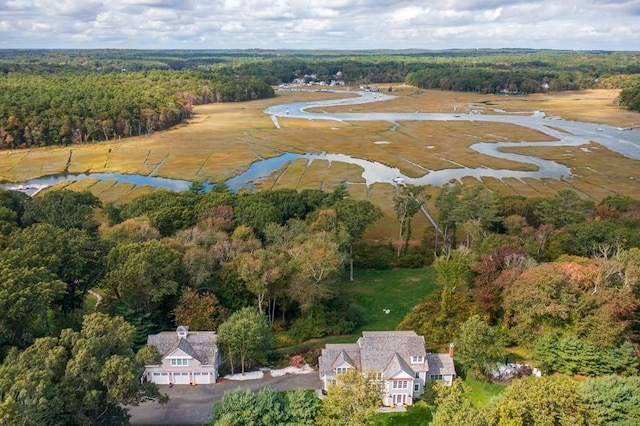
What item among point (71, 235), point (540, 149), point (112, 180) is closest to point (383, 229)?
point (71, 235)

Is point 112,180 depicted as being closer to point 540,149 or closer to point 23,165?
point 23,165

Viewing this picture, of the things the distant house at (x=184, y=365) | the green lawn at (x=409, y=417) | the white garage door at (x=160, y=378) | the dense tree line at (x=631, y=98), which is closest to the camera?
the green lawn at (x=409, y=417)

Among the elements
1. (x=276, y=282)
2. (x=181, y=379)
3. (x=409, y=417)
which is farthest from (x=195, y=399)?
(x=409, y=417)

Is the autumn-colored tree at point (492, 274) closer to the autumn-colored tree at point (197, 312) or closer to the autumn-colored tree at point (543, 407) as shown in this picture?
the autumn-colored tree at point (543, 407)

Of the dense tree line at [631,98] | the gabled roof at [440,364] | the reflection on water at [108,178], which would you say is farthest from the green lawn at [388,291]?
the dense tree line at [631,98]

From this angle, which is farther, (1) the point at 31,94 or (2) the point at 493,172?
(1) the point at 31,94

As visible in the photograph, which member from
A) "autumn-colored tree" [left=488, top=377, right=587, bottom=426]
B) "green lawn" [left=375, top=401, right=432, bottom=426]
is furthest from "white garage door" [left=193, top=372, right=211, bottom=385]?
"autumn-colored tree" [left=488, top=377, right=587, bottom=426]
